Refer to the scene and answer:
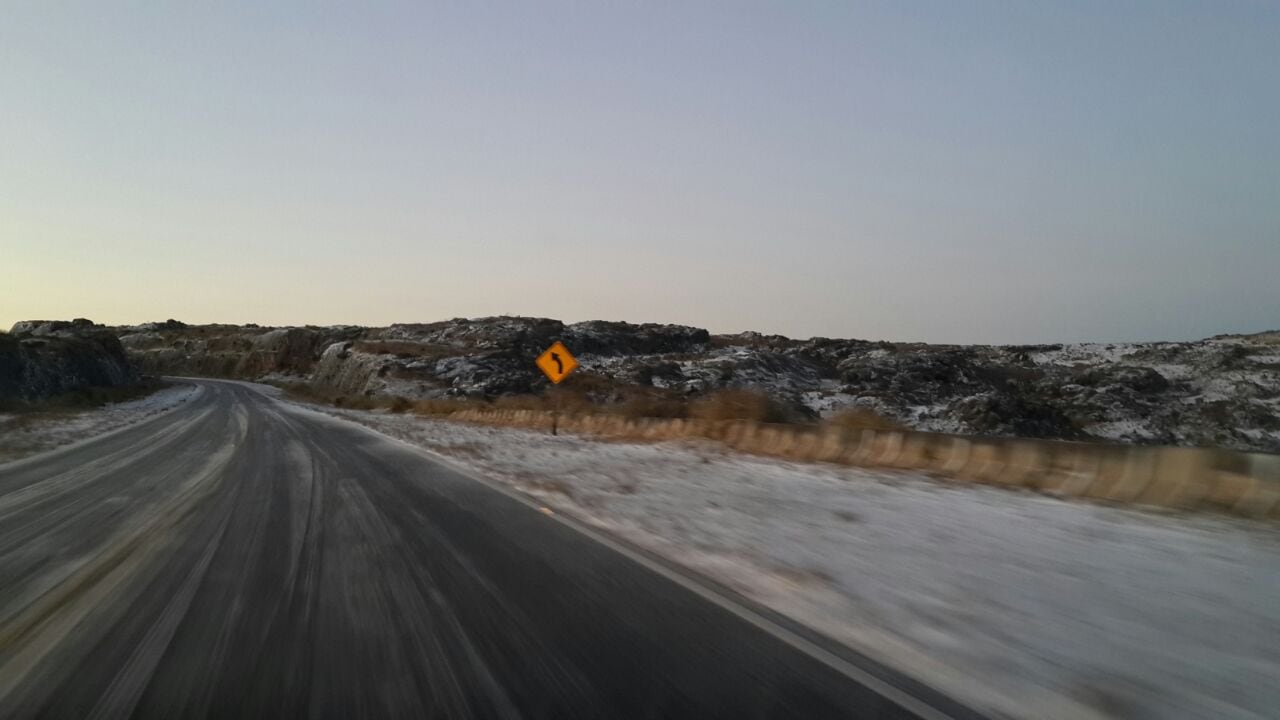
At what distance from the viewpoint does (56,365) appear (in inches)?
1988

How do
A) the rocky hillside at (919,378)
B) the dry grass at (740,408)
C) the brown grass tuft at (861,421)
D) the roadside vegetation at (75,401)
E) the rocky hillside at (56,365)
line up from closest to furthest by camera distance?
the brown grass tuft at (861,421), the dry grass at (740,408), the rocky hillside at (919,378), the roadside vegetation at (75,401), the rocky hillside at (56,365)

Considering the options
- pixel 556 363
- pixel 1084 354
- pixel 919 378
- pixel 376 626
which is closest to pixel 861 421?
pixel 556 363

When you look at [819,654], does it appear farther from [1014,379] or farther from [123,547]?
[1014,379]

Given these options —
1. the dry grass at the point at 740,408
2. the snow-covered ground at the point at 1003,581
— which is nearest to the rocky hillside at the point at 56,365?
the dry grass at the point at 740,408

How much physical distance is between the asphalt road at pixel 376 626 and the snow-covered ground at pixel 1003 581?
63cm

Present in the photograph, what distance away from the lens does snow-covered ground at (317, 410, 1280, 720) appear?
3.88 m

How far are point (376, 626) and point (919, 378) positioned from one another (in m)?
38.8

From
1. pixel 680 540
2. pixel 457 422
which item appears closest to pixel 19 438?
pixel 457 422

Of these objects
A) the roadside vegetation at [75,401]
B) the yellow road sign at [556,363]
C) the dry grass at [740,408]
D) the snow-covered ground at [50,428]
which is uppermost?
the yellow road sign at [556,363]

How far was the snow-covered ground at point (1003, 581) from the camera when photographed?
388cm

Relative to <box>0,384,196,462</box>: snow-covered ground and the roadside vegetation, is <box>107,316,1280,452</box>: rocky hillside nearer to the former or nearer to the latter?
the roadside vegetation

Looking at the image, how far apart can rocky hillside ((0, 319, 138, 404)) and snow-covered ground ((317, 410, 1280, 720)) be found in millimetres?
40902

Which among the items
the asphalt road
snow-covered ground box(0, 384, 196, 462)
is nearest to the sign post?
snow-covered ground box(0, 384, 196, 462)

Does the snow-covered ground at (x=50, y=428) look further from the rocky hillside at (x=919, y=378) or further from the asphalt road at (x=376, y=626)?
the rocky hillside at (x=919, y=378)
